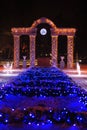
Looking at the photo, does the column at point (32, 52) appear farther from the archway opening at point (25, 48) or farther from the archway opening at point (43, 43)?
the archway opening at point (25, 48)

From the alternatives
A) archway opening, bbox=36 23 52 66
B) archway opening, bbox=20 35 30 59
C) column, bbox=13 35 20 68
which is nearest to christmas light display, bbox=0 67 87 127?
column, bbox=13 35 20 68

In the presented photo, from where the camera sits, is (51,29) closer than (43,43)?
Yes

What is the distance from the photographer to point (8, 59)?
3941cm

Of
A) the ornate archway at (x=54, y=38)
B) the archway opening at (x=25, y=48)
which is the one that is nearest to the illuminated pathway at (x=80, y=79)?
the ornate archway at (x=54, y=38)

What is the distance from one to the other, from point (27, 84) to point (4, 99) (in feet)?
8.65

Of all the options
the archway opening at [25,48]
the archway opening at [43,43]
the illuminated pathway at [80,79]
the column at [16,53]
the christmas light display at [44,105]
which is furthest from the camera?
the archway opening at [25,48]

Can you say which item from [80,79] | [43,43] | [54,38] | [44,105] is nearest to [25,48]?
[43,43]

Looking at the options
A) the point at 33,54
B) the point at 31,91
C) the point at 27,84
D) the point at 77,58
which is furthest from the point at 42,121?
the point at 77,58

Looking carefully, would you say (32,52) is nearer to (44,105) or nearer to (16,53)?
(16,53)

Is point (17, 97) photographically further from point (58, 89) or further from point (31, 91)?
point (58, 89)

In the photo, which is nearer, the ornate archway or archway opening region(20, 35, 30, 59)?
the ornate archway

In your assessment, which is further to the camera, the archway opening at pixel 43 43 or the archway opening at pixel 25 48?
the archway opening at pixel 25 48

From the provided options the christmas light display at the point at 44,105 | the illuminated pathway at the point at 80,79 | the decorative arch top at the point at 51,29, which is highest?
the decorative arch top at the point at 51,29

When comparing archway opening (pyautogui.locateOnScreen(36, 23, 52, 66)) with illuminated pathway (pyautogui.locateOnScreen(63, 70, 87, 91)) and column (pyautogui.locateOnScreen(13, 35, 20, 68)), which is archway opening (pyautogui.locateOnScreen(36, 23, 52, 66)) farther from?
illuminated pathway (pyautogui.locateOnScreen(63, 70, 87, 91))
